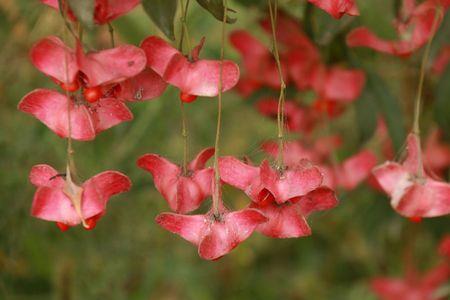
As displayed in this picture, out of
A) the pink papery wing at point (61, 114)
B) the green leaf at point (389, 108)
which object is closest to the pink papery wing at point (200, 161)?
the pink papery wing at point (61, 114)

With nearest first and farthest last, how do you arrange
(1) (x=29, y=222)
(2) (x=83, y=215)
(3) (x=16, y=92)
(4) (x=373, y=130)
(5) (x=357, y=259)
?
(2) (x=83, y=215)
(4) (x=373, y=130)
(1) (x=29, y=222)
(3) (x=16, y=92)
(5) (x=357, y=259)

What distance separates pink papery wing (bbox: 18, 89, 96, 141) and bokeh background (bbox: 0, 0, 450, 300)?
0.32 m

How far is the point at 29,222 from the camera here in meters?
1.41

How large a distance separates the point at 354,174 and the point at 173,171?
1.49 feet

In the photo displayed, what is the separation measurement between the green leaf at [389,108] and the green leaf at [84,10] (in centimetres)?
57

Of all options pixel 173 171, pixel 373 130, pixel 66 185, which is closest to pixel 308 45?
pixel 373 130

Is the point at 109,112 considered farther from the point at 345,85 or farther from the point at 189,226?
the point at 345,85

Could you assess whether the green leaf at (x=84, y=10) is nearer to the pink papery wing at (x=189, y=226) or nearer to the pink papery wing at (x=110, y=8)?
Result: the pink papery wing at (x=110, y=8)

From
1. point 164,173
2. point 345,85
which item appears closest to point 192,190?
point 164,173

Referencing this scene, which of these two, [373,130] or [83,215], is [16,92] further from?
[83,215]

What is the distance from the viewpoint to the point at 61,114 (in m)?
0.78

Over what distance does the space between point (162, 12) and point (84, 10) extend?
11 cm

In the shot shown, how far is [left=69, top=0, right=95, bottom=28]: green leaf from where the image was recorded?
70 centimetres

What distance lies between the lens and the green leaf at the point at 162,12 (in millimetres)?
797
